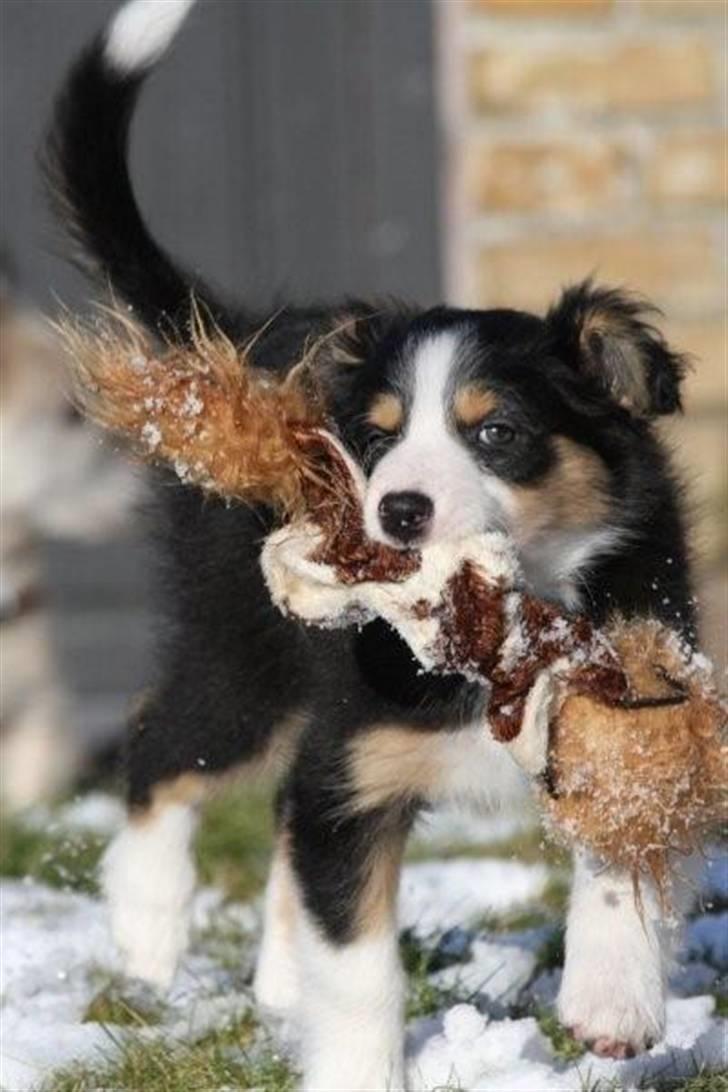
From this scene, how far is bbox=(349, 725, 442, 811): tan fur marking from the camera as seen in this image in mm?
3850

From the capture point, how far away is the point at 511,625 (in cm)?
353

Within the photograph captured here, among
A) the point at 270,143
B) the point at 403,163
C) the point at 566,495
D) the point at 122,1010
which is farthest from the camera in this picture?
the point at 270,143

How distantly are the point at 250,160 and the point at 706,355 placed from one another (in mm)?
1699

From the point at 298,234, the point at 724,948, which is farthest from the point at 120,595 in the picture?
the point at 724,948

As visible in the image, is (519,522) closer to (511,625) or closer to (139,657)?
(511,625)

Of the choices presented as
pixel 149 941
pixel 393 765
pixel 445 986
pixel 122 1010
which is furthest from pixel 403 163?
pixel 393 765

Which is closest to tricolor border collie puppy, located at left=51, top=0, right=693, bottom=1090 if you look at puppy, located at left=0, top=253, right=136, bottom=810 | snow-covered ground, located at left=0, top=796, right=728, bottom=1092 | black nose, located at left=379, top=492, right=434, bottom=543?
black nose, located at left=379, top=492, right=434, bottom=543

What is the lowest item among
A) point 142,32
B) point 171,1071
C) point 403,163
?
point 403,163

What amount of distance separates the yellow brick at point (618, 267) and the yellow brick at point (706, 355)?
0.05 metres

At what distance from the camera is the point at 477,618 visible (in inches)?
138

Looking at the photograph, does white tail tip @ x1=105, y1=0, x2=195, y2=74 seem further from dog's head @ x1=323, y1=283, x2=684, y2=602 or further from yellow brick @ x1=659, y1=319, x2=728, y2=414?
yellow brick @ x1=659, y1=319, x2=728, y2=414

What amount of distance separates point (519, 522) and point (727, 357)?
14.4ft

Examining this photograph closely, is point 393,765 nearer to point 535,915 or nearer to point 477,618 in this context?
point 477,618

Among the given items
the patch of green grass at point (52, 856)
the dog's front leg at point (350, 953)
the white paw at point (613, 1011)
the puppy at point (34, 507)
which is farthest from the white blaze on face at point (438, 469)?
the puppy at point (34, 507)
